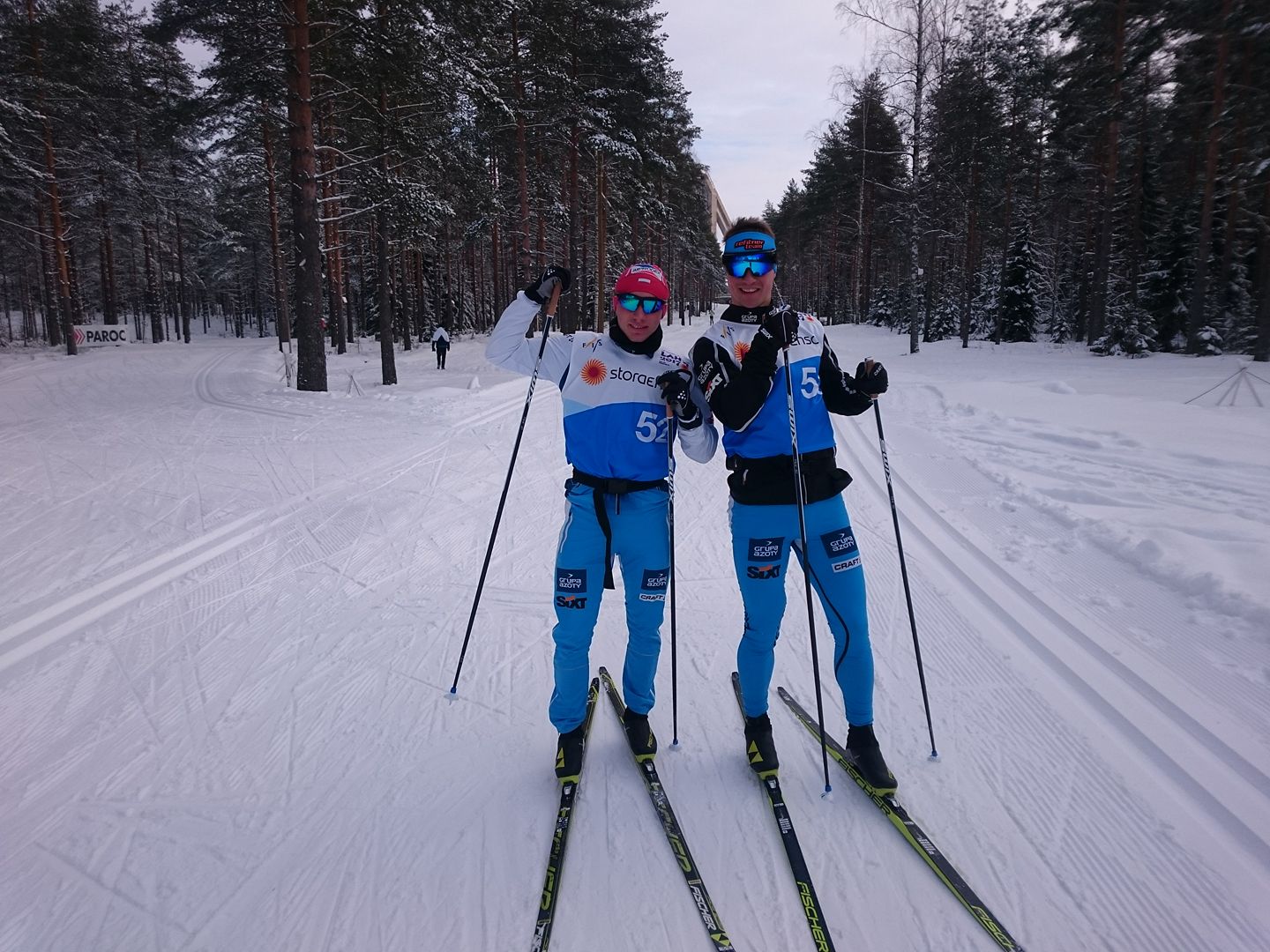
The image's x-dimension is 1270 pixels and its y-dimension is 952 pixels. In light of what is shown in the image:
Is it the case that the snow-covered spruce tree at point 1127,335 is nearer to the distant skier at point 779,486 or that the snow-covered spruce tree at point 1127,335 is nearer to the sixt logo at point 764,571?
the distant skier at point 779,486

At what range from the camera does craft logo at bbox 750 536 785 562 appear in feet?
9.00

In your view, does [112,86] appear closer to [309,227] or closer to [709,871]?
[309,227]

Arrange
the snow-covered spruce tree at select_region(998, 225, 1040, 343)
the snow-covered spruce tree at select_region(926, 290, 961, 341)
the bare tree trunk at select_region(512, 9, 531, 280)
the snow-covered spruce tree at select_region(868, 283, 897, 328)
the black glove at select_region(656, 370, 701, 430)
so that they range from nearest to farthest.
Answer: the black glove at select_region(656, 370, 701, 430), the bare tree trunk at select_region(512, 9, 531, 280), the snow-covered spruce tree at select_region(998, 225, 1040, 343), the snow-covered spruce tree at select_region(926, 290, 961, 341), the snow-covered spruce tree at select_region(868, 283, 897, 328)

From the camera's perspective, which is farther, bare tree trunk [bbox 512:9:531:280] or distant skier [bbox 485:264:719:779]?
bare tree trunk [bbox 512:9:531:280]

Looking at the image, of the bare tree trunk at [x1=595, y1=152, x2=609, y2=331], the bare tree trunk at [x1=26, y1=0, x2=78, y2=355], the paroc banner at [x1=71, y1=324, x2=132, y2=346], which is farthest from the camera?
the paroc banner at [x1=71, y1=324, x2=132, y2=346]

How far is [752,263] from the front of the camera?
109 inches

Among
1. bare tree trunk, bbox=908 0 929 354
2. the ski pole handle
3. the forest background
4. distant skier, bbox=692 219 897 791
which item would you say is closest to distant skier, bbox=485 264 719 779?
distant skier, bbox=692 219 897 791

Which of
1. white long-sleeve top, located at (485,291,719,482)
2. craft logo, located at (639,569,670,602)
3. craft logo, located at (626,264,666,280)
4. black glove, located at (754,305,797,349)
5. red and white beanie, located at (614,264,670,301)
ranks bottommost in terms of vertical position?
craft logo, located at (639,569,670,602)

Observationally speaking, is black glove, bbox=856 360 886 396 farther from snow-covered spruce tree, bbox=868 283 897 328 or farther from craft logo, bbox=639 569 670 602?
snow-covered spruce tree, bbox=868 283 897 328

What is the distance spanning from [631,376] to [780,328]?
70 centimetres

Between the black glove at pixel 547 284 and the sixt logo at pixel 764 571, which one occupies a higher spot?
the black glove at pixel 547 284

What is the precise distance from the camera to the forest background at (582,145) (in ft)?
41.3

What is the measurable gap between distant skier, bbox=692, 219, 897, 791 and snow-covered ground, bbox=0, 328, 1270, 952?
50 centimetres

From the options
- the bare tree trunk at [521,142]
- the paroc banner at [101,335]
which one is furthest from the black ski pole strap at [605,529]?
the paroc banner at [101,335]
